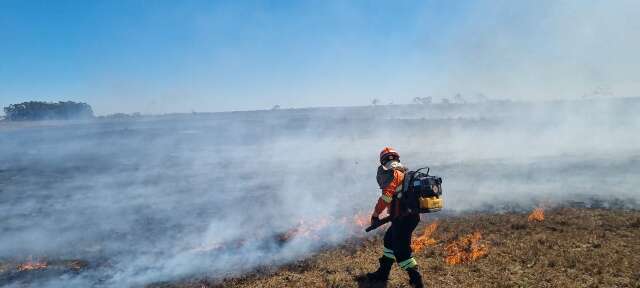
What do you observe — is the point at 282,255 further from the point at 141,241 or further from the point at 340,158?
A: the point at 340,158

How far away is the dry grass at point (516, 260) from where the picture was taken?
23.6 ft

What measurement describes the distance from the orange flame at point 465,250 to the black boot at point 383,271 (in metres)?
1.65

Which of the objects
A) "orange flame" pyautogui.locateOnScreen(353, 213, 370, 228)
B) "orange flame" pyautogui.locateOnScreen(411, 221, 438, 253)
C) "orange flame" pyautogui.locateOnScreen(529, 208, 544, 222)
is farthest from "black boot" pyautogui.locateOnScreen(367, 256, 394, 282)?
"orange flame" pyautogui.locateOnScreen(529, 208, 544, 222)

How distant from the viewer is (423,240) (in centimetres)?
975

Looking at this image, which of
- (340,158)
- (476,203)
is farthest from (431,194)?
(340,158)

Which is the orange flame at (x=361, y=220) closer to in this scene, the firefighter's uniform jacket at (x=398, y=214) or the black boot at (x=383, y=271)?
the black boot at (x=383, y=271)

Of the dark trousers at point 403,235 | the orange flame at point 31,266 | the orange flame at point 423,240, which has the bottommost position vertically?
the orange flame at point 31,266

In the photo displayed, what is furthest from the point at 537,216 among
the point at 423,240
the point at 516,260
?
the point at 423,240

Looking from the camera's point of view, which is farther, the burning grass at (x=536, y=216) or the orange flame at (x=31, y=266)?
the burning grass at (x=536, y=216)

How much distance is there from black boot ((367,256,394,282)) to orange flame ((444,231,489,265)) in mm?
1645

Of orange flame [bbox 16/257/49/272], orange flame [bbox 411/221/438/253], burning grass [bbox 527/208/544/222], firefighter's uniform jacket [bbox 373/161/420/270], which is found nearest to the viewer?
firefighter's uniform jacket [bbox 373/161/420/270]

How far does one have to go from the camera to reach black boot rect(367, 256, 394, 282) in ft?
23.5

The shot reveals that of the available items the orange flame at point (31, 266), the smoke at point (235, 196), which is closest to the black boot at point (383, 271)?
the smoke at point (235, 196)

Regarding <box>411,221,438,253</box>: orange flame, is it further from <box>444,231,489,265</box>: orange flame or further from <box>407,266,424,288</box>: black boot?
<box>407,266,424,288</box>: black boot
